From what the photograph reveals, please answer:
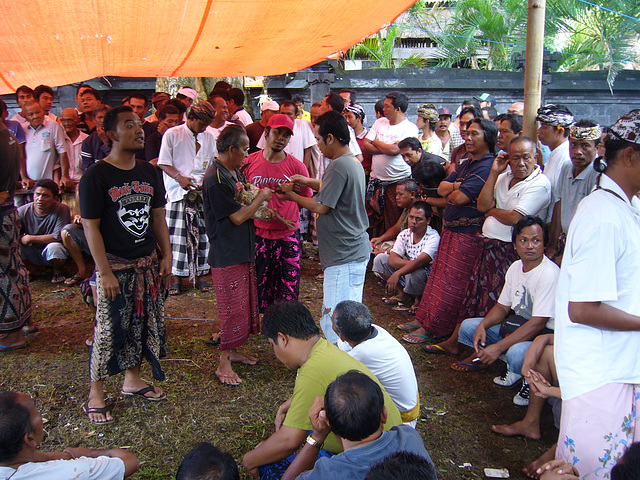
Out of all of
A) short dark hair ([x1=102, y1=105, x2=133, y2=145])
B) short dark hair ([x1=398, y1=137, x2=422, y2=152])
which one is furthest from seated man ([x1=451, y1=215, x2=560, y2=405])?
short dark hair ([x1=102, y1=105, x2=133, y2=145])

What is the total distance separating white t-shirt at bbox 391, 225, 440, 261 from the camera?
541 centimetres

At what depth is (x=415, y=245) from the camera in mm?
5535

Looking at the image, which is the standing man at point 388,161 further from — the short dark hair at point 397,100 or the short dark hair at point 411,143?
the short dark hair at point 411,143

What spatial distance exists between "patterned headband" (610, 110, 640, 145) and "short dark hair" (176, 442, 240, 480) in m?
2.00

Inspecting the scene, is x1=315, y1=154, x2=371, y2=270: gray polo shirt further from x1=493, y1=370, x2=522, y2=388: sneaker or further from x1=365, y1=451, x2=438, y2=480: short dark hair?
x1=365, y1=451, x2=438, y2=480: short dark hair

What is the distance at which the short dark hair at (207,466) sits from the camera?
1.95m

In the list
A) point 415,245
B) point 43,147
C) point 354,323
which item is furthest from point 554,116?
point 43,147

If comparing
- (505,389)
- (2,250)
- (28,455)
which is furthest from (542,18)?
(2,250)

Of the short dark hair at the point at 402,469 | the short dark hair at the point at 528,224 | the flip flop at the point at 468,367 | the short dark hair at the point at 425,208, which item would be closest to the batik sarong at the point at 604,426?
the short dark hair at the point at 402,469

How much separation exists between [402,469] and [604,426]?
961mm

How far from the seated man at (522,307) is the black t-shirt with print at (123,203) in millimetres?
2513

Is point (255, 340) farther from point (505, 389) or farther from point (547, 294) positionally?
point (547, 294)

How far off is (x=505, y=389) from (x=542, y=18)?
287 centimetres

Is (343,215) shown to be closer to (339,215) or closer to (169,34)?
(339,215)
